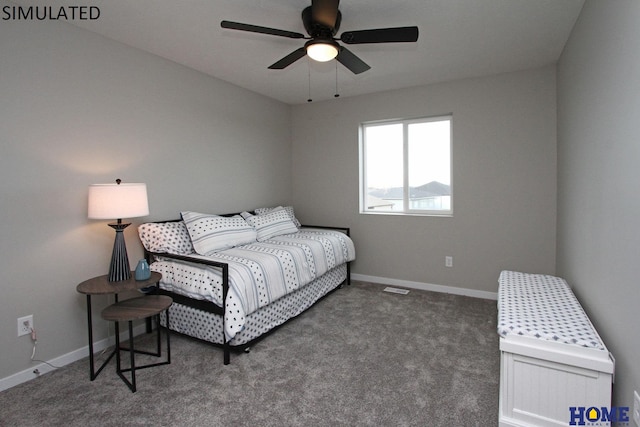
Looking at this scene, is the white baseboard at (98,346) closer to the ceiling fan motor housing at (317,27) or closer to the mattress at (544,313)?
the mattress at (544,313)

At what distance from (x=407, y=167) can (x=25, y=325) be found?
12.5 feet

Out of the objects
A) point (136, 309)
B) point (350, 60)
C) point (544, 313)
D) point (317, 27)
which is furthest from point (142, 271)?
point (544, 313)

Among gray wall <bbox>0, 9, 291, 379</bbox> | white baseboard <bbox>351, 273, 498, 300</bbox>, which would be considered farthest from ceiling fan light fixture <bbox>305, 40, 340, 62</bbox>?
white baseboard <bbox>351, 273, 498, 300</bbox>

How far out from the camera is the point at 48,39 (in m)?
2.23

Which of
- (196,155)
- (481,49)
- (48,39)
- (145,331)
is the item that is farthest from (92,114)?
(481,49)

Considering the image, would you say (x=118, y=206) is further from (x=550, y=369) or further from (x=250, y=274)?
(x=550, y=369)

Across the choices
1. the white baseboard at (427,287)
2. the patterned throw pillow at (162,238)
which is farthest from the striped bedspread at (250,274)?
the white baseboard at (427,287)

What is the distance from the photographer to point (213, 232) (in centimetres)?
297

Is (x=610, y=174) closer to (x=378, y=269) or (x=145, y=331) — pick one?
(x=378, y=269)

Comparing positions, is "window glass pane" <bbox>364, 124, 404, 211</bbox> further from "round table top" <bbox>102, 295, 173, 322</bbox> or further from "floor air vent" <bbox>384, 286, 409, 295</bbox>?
"round table top" <bbox>102, 295, 173, 322</bbox>

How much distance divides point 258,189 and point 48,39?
238 cm

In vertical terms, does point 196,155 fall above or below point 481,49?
below

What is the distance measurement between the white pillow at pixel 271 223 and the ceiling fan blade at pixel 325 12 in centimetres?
221

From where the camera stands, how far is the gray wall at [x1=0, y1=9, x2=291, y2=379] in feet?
6.84
